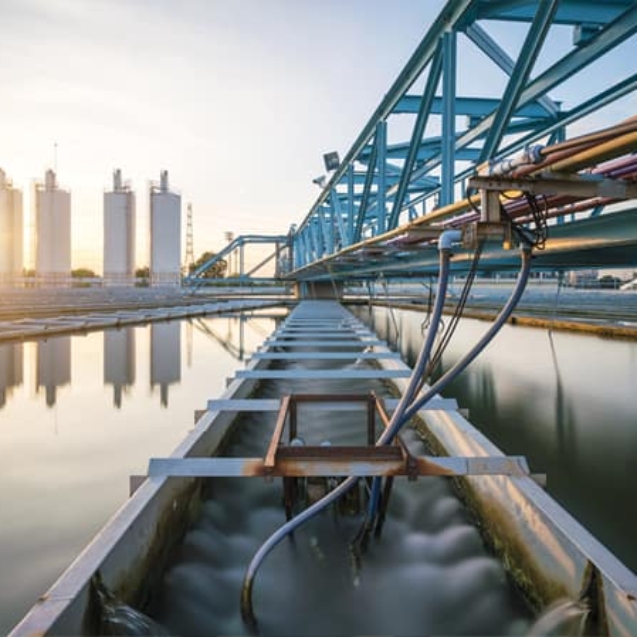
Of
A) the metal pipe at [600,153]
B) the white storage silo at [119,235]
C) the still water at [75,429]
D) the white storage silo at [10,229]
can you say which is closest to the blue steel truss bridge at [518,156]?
the metal pipe at [600,153]

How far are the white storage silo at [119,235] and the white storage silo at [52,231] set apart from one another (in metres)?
3.14

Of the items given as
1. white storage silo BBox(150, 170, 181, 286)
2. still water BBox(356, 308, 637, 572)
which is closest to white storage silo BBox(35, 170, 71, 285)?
white storage silo BBox(150, 170, 181, 286)

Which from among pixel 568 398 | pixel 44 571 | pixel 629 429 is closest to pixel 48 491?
pixel 44 571

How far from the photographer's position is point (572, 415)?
4.40m

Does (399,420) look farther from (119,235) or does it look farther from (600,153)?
(119,235)

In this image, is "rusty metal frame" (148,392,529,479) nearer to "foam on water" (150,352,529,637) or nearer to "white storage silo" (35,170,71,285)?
"foam on water" (150,352,529,637)

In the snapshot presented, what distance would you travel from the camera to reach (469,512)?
2.36 meters

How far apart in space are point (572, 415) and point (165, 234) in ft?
110

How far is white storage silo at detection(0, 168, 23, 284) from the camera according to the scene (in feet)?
91.7

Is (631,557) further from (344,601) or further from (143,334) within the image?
(143,334)

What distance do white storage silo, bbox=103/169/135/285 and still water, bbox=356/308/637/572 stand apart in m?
29.3

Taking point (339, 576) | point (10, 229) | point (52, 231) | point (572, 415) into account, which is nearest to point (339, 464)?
point (339, 576)

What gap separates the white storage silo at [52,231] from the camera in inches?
1161

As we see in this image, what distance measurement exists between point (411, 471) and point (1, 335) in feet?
26.7
